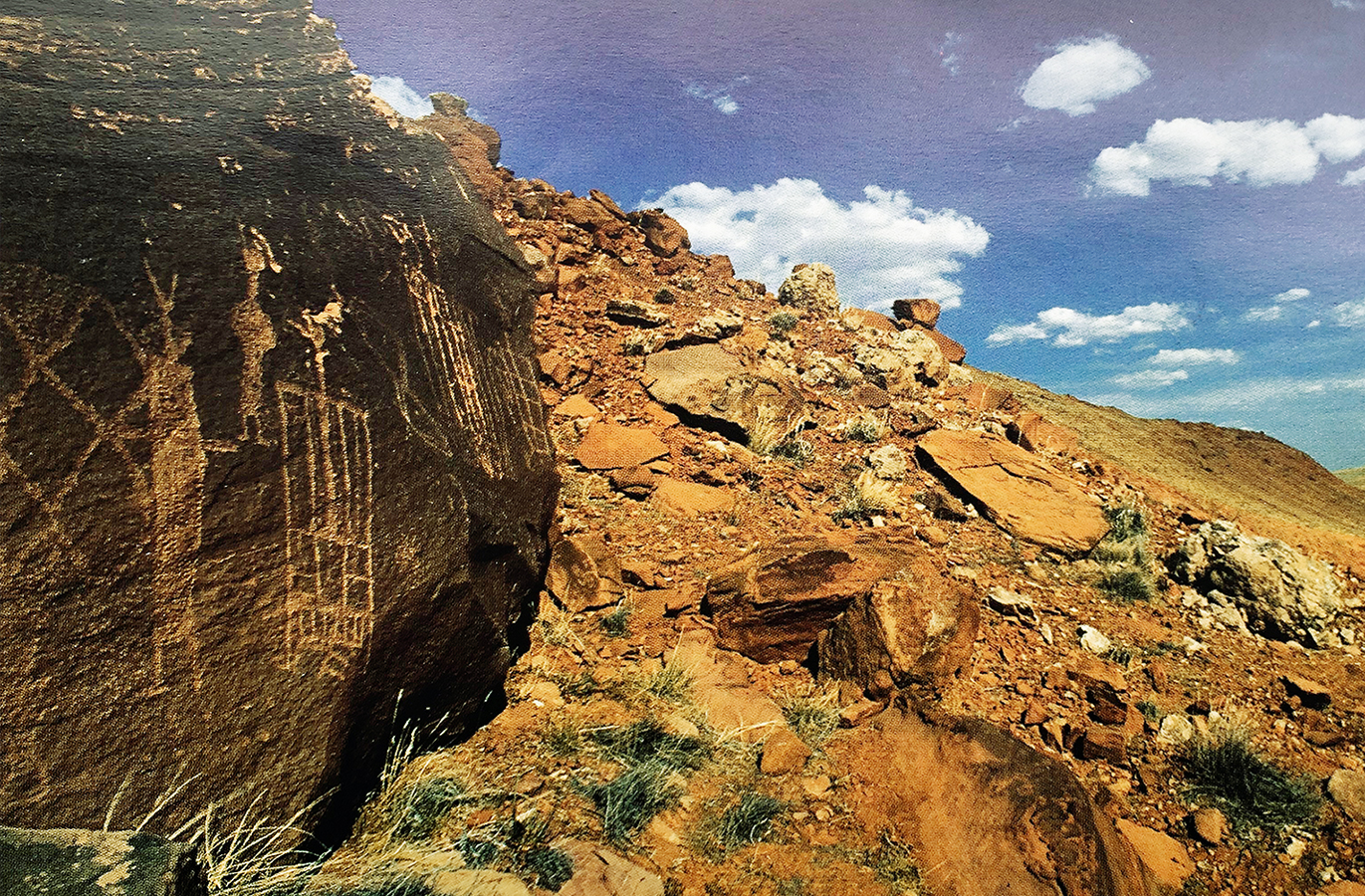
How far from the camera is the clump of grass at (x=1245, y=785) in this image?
10.8 ft

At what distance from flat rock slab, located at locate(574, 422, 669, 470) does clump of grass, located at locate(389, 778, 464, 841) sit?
3438 mm

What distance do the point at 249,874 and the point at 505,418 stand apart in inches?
89.1

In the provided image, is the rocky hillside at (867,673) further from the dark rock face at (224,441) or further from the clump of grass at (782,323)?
the clump of grass at (782,323)

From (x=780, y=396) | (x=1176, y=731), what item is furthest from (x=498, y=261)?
(x=1176, y=731)

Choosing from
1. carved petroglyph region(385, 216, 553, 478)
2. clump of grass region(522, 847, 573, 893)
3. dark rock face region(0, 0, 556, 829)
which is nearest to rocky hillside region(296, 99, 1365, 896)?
clump of grass region(522, 847, 573, 893)

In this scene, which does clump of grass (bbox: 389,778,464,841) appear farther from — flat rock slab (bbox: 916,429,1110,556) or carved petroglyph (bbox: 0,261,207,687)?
flat rock slab (bbox: 916,429,1110,556)

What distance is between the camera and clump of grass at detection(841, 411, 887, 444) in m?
7.27

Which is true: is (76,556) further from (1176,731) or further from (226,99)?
(1176,731)

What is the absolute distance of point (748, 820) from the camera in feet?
9.34

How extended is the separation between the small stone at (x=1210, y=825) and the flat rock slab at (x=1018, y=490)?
8.93ft

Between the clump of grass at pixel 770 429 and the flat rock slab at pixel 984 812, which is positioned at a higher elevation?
the clump of grass at pixel 770 429

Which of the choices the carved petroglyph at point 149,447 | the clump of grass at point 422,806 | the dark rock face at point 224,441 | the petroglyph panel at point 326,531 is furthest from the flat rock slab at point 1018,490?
the carved petroglyph at point 149,447

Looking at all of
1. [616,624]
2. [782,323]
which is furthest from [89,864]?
[782,323]

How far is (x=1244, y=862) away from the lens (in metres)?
3.11
